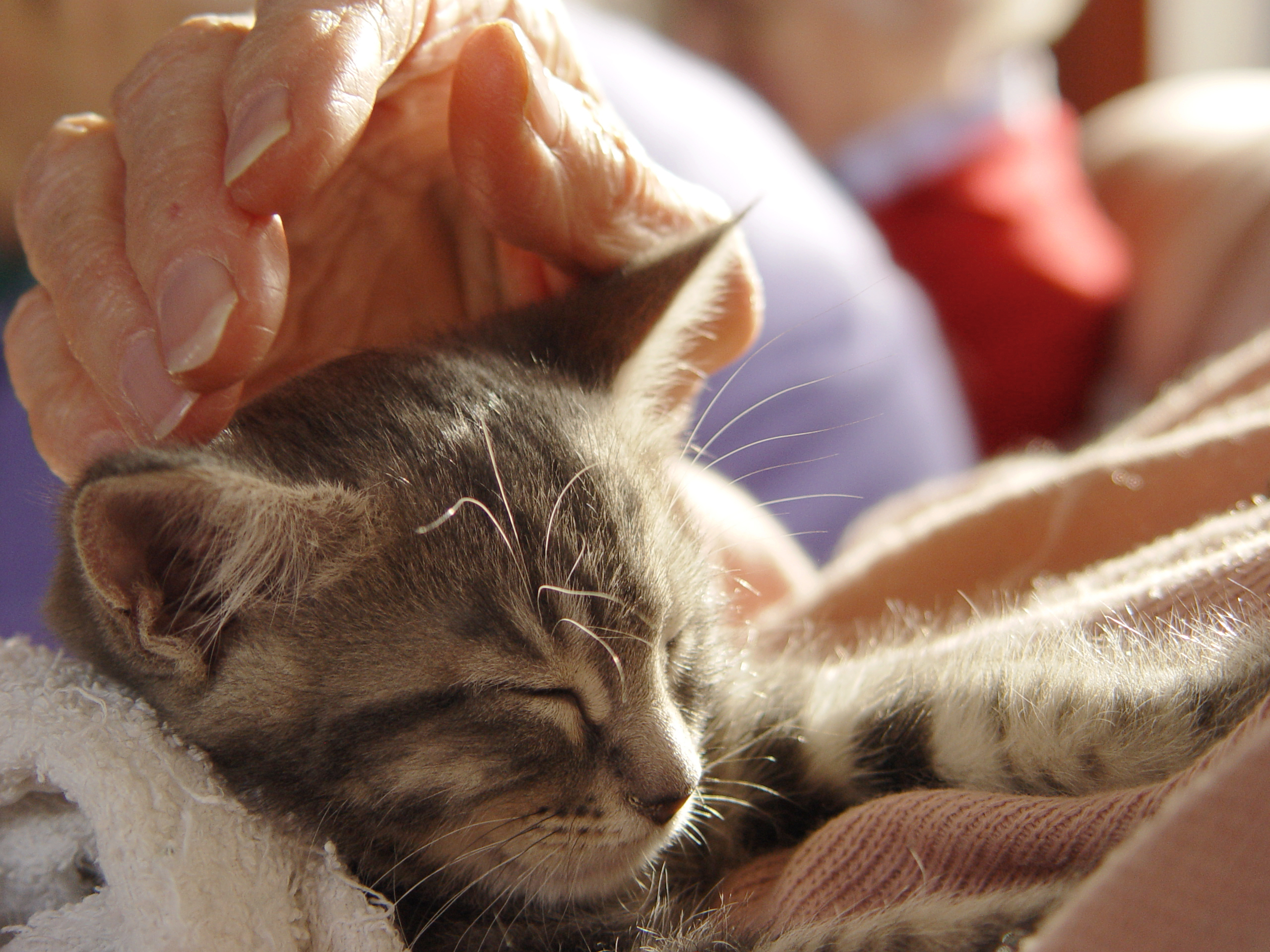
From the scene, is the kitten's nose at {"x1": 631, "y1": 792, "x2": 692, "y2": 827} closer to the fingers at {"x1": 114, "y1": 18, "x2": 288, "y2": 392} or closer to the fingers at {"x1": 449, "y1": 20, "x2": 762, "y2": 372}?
the fingers at {"x1": 114, "y1": 18, "x2": 288, "y2": 392}

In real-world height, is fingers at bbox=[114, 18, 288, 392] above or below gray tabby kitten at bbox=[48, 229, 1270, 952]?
above

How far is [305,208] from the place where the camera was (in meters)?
1.03

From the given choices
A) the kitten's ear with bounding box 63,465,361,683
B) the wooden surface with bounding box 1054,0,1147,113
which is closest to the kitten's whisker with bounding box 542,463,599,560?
the kitten's ear with bounding box 63,465,361,683

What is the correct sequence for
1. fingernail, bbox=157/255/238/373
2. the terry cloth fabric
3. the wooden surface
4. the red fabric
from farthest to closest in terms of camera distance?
1. the wooden surface
2. the red fabric
3. fingernail, bbox=157/255/238/373
4. the terry cloth fabric

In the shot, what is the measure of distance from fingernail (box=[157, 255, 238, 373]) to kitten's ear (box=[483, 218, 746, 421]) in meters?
0.24

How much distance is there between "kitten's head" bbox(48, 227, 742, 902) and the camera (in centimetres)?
64

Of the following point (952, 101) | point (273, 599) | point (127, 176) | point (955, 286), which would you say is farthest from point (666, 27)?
point (273, 599)

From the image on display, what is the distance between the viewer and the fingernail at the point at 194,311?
656 mm

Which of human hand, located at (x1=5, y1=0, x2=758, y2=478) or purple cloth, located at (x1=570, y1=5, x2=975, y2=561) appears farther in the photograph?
purple cloth, located at (x1=570, y1=5, x2=975, y2=561)

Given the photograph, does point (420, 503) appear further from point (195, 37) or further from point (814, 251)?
point (814, 251)

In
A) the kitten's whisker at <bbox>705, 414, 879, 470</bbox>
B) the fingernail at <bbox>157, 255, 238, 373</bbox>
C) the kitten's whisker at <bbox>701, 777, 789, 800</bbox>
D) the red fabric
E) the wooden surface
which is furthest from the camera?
the wooden surface

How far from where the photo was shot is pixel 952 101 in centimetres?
265

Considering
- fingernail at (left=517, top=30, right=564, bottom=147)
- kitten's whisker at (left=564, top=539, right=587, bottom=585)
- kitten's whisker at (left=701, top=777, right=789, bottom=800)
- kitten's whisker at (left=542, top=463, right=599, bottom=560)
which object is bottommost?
kitten's whisker at (left=701, top=777, right=789, bottom=800)

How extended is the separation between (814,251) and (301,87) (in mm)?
1206
